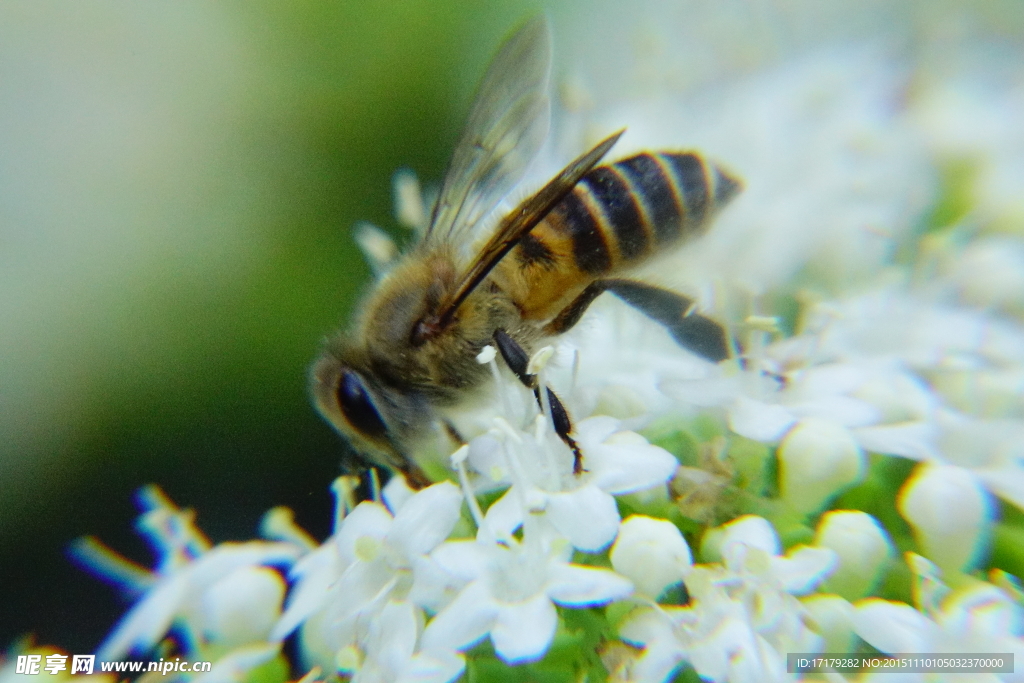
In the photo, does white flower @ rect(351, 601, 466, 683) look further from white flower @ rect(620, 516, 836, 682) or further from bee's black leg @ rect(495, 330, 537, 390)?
bee's black leg @ rect(495, 330, 537, 390)

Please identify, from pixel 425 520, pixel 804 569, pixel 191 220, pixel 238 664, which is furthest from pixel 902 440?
pixel 191 220

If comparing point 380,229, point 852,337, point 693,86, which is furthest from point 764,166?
point 380,229

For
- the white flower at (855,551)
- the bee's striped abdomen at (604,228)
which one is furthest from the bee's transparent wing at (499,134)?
the white flower at (855,551)

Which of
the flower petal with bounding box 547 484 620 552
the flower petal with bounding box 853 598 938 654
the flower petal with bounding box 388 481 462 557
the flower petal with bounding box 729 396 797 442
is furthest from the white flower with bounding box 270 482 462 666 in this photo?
the flower petal with bounding box 853 598 938 654

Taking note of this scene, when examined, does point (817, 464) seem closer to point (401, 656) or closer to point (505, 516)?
point (505, 516)

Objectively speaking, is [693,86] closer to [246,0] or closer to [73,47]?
[246,0]

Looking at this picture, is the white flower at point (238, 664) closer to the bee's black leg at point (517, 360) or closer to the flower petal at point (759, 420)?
the bee's black leg at point (517, 360)
